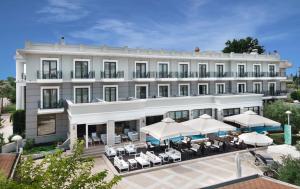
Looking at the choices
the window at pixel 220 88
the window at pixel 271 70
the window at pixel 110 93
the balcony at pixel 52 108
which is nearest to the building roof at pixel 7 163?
the balcony at pixel 52 108

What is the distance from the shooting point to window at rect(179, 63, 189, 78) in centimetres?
3125

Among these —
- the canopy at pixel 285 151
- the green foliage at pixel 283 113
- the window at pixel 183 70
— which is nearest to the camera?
the canopy at pixel 285 151

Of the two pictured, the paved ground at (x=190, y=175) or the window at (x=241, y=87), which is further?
the window at (x=241, y=87)

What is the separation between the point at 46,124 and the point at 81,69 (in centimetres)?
719

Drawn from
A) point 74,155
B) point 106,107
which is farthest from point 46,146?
point 74,155

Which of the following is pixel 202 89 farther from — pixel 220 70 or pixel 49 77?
pixel 49 77

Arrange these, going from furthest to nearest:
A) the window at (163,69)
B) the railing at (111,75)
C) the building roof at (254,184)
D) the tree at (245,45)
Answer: the tree at (245,45) < the window at (163,69) < the railing at (111,75) < the building roof at (254,184)

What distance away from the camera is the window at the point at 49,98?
24.0 meters

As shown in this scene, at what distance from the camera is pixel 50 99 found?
24.4m

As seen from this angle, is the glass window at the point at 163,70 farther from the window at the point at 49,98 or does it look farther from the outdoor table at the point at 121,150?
the window at the point at 49,98

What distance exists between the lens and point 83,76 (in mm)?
25656

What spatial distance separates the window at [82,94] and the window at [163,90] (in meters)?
9.48

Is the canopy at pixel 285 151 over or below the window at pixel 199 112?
below

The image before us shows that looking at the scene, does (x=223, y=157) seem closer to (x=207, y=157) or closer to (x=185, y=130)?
(x=207, y=157)
